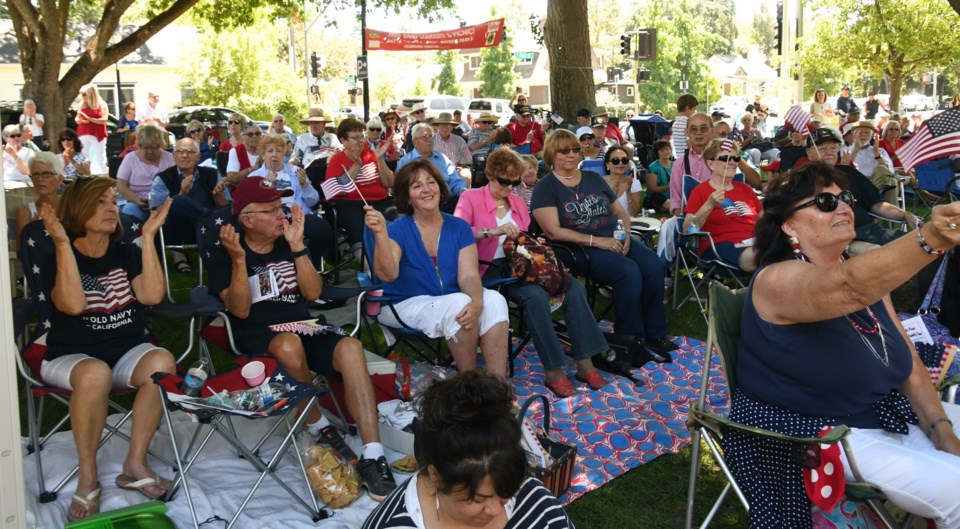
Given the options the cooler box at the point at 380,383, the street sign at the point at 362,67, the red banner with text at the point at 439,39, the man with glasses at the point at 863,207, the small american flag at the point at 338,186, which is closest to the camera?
the cooler box at the point at 380,383

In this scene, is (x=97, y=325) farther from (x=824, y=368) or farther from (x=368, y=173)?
(x=368, y=173)

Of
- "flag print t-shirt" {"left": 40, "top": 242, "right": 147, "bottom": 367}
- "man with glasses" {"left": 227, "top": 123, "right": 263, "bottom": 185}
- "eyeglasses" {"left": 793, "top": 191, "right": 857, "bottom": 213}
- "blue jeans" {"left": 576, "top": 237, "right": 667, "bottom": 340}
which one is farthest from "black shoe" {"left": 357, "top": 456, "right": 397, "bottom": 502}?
"man with glasses" {"left": 227, "top": 123, "right": 263, "bottom": 185}

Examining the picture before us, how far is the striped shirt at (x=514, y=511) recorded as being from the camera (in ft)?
6.72

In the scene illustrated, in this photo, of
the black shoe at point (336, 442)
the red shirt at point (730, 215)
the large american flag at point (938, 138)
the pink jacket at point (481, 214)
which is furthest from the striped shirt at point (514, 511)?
the red shirt at point (730, 215)

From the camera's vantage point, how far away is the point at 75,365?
10.8 feet

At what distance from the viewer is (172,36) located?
129ft

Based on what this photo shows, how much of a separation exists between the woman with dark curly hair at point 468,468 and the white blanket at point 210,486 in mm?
1272

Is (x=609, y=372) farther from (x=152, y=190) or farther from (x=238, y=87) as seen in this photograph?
(x=238, y=87)

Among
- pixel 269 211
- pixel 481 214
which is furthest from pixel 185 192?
pixel 269 211

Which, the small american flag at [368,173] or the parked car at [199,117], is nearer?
the small american flag at [368,173]

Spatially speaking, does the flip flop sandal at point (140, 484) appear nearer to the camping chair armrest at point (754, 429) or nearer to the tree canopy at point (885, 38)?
the camping chair armrest at point (754, 429)

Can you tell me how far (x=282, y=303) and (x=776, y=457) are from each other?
2251 mm

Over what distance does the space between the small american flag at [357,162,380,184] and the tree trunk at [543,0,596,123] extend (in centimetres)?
565

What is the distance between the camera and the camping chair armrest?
238 centimetres
